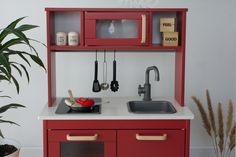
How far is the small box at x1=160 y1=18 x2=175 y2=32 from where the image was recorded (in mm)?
2500

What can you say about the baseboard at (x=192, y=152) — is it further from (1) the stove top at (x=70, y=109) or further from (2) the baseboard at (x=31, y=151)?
(1) the stove top at (x=70, y=109)

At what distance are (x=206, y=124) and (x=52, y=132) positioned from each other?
129 cm

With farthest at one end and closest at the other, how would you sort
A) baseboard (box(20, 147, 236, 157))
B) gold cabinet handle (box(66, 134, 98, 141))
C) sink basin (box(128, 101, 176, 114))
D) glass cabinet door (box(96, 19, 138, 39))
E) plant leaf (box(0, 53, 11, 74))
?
baseboard (box(20, 147, 236, 157)) → sink basin (box(128, 101, 176, 114)) → glass cabinet door (box(96, 19, 138, 39)) → gold cabinet handle (box(66, 134, 98, 141)) → plant leaf (box(0, 53, 11, 74))

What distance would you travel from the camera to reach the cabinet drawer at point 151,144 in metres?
2.30

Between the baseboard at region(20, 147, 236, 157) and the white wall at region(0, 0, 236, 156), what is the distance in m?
0.04

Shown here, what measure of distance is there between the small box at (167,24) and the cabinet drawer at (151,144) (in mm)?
743

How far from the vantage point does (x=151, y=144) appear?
2.31 meters

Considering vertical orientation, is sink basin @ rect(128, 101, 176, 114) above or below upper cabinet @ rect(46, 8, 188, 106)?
below

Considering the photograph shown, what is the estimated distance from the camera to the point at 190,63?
3039 mm

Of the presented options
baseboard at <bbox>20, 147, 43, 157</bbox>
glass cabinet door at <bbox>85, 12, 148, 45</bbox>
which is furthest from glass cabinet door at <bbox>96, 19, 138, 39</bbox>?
baseboard at <bbox>20, 147, 43, 157</bbox>

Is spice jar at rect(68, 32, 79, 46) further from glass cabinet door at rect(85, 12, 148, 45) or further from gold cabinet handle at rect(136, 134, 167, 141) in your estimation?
gold cabinet handle at rect(136, 134, 167, 141)

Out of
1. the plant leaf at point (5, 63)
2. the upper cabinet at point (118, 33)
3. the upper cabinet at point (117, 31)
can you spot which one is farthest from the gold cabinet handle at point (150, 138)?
the plant leaf at point (5, 63)

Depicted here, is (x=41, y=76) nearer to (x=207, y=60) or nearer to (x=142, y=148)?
(x=142, y=148)

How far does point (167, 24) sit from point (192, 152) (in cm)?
131
